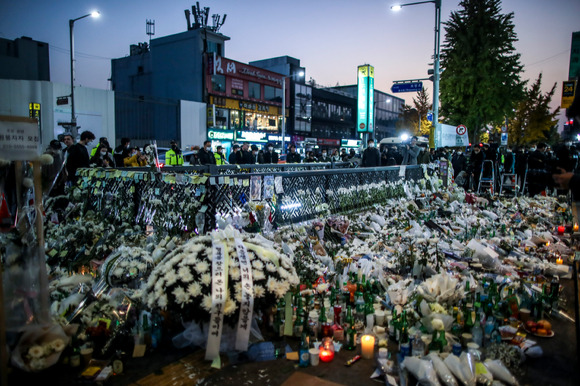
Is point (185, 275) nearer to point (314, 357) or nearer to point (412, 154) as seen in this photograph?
point (314, 357)

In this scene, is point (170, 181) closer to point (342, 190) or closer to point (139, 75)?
point (342, 190)

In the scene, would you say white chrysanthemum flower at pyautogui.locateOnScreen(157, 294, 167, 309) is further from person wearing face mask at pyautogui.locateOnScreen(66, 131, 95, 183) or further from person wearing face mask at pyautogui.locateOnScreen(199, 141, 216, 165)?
person wearing face mask at pyautogui.locateOnScreen(199, 141, 216, 165)

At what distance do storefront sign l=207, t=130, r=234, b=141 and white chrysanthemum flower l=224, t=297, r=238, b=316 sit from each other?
105ft

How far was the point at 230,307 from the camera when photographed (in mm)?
3570

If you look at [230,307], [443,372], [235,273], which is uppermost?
[235,273]

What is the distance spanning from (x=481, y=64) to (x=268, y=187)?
21344mm

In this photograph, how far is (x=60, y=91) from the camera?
25250mm

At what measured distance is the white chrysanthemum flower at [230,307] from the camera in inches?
140

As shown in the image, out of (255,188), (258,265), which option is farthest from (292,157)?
(258,265)

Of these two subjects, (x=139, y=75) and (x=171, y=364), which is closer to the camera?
(x=171, y=364)

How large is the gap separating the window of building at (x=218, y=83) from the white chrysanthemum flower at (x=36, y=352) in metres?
35.8

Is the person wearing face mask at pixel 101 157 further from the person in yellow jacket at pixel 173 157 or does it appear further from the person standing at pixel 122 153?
the person in yellow jacket at pixel 173 157

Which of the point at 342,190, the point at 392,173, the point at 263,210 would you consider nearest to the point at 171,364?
the point at 263,210

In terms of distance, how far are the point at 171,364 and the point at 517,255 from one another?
577 centimetres
